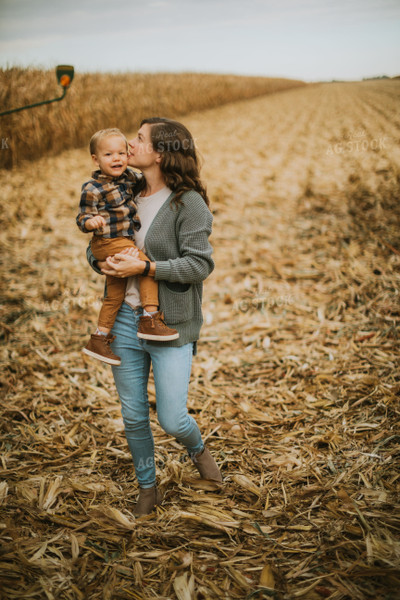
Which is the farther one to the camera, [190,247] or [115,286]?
[115,286]

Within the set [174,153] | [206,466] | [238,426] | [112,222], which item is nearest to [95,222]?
[112,222]

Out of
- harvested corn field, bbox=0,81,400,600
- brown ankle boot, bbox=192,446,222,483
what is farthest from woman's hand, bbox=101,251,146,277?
harvested corn field, bbox=0,81,400,600

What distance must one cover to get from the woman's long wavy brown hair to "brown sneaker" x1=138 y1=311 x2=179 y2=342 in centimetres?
58

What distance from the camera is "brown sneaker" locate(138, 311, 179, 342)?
2.17m

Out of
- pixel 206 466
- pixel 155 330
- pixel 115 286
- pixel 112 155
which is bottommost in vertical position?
pixel 206 466

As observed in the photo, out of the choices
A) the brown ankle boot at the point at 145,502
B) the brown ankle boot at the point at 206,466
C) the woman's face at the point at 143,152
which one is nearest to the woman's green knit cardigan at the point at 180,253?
the woman's face at the point at 143,152

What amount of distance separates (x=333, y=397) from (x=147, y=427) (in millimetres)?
1786

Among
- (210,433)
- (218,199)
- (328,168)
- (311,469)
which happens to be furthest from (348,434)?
(328,168)

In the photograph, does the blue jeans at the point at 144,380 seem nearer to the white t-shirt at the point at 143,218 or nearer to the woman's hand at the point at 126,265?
the white t-shirt at the point at 143,218

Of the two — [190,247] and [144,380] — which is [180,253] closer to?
[190,247]

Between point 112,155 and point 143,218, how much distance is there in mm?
337

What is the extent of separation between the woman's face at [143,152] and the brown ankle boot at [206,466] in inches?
67.0

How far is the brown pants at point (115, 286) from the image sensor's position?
87.7 inches

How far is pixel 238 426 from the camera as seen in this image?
136 inches
